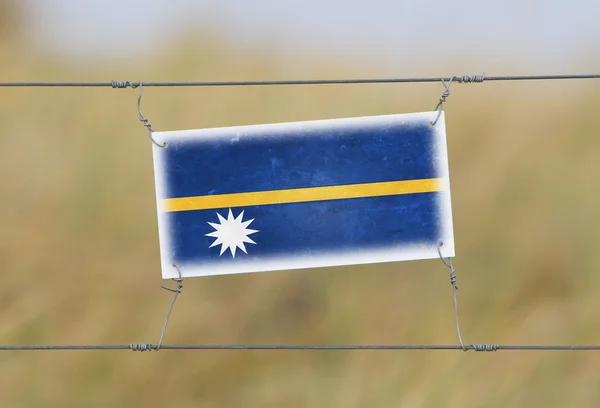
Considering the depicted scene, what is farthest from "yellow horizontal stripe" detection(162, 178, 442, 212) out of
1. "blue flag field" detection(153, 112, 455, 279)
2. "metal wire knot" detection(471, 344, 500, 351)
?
"metal wire knot" detection(471, 344, 500, 351)

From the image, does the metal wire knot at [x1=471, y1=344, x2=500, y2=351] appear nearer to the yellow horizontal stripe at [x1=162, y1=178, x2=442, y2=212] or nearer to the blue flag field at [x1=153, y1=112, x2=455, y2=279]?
the blue flag field at [x1=153, y1=112, x2=455, y2=279]

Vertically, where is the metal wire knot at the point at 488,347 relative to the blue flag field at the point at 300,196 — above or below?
below

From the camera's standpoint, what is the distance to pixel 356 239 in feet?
6.65

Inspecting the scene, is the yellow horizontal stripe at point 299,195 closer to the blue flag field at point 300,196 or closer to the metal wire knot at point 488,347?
the blue flag field at point 300,196

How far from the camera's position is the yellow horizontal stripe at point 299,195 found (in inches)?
79.4

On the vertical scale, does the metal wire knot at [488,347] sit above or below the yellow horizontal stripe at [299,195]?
below

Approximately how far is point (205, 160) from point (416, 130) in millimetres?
682

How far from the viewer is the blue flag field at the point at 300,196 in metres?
2.02

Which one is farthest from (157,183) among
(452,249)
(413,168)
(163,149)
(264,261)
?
(452,249)

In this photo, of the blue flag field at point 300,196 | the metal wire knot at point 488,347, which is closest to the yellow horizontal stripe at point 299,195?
the blue flag field at point 300,196

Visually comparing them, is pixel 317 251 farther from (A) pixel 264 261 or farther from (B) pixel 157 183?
(B) pixel 157 183

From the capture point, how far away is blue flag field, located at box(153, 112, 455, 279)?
2.02 meters

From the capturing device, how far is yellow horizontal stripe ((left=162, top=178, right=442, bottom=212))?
2.02 meters

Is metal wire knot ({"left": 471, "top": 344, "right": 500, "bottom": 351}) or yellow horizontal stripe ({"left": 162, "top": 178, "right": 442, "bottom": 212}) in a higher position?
yellow horizontal stripe ({"left": 162, "top": 178, "right": 442, "bottom": 212})
